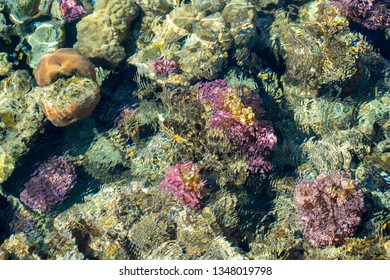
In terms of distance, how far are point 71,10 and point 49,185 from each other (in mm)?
2796

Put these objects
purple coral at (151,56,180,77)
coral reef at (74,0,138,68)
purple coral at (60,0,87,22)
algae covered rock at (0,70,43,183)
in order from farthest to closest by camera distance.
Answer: purple coral at (60,0,87,22)
coral reef at (74,0,138,68)
purple coral at (151,56,180,77)
algae covered rock at (0,70,43,183)

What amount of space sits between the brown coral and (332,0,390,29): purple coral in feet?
12.1

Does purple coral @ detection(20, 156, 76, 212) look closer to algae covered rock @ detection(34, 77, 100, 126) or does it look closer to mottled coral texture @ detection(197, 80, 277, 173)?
algae covered rock @ detection(34, 77, 100, 126)

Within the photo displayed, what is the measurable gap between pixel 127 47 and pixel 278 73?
7.49 feet

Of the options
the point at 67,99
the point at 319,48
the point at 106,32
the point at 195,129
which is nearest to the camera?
the point at 195,129

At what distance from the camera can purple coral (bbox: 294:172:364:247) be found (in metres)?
3.95

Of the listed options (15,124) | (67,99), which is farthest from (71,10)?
(15,124)

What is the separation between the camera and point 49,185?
15.5 feet

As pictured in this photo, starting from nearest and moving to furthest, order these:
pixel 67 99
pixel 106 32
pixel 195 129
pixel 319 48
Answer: pixel 195 129, pixel 67 99, pixel 319 48, pixel 106 32

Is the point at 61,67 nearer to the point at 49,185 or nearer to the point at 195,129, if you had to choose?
the point at 49,185

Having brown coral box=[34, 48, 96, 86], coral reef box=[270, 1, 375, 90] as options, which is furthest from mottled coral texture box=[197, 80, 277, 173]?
brown coral box=[34, 48, 96, 86]
